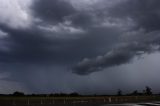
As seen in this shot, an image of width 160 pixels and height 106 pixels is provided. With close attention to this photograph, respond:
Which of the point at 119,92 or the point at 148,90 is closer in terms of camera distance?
the point at 148,90

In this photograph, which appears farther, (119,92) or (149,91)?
(119,92)

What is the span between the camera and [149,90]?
17812cm

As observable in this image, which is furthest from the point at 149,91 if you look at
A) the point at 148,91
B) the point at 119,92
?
the point at 119,92

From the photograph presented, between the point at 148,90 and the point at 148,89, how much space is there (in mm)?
1131

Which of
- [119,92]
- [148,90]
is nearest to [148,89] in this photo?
[148,90]

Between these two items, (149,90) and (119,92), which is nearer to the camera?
(149,90)

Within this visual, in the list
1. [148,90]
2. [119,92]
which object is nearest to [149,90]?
[148,90]

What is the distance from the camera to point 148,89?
179125mm

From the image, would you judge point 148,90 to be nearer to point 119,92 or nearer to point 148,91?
point 148,91

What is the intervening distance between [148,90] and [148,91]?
245 centimetres

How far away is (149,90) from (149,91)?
2.33 meters

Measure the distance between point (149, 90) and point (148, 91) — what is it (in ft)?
8.71

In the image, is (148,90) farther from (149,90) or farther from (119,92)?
(119,92)

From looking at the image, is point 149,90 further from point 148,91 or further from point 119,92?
point 119,92
